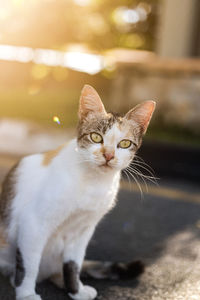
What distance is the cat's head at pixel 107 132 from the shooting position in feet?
7.89

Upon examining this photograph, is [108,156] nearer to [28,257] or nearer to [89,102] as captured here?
Result: [89,102]

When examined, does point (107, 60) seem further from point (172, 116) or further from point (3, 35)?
point (3, 35)

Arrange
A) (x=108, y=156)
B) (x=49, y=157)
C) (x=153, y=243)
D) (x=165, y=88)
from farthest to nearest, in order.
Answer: (x=165, y=88) → (x=153, y=243) → (x=49, y=157) → (x=108, y=156)

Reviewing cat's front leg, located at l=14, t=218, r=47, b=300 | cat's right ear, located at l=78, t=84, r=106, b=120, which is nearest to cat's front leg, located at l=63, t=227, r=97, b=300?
cat's front leg, located at l=14, t=218, r=47, b=300

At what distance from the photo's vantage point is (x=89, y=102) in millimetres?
2494

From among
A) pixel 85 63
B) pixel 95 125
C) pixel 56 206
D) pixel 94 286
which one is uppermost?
pixel 95 125

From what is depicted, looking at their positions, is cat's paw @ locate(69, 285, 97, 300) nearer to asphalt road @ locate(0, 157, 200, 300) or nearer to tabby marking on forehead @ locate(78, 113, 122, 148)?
asphalt road @ locate(0, 157, 200, 300)

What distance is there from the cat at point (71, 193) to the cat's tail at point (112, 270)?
0.27 metres

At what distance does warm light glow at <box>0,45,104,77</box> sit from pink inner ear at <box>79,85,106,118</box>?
7345 mm

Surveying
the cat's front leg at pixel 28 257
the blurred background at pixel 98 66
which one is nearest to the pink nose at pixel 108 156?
the cat's front leg at pixel 28 257

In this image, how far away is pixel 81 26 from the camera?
1633cm

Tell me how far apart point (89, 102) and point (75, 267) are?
107 centimetres

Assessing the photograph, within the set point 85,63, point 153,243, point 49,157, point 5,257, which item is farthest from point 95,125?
point 85,63

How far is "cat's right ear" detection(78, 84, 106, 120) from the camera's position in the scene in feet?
7.99
